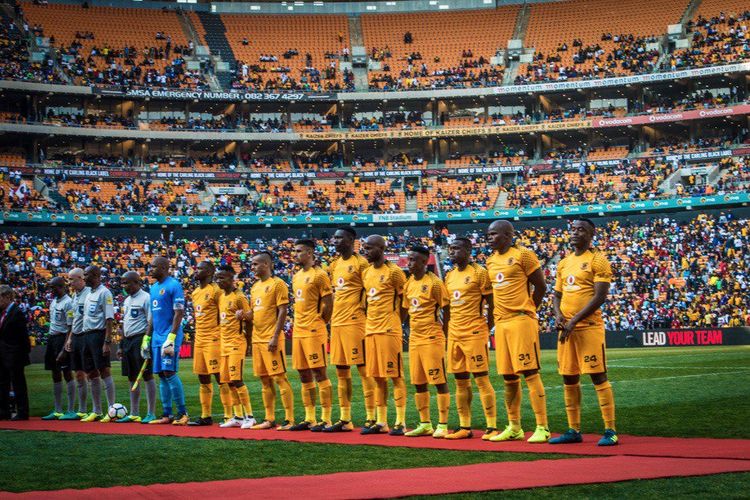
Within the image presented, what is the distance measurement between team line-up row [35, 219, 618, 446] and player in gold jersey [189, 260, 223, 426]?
2cm

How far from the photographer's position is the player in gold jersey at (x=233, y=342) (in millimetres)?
13500

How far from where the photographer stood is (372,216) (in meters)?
56.7

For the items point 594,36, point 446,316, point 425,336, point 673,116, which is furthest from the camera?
point 594,36

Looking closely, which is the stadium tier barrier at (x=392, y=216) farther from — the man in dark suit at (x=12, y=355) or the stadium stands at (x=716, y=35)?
the man in dark suit at (x=12, y=355)

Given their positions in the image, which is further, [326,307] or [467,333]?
[326,307]

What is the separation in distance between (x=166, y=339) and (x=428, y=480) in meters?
7.44

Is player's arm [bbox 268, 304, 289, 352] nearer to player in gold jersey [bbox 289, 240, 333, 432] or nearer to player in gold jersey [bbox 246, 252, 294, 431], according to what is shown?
player in gold jersey [bbox 246, 252, 294, 431]

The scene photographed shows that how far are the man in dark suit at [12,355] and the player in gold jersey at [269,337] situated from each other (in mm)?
4599

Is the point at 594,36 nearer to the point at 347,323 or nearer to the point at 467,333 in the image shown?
the point at 347,323

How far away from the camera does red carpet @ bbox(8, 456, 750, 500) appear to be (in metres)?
7.07

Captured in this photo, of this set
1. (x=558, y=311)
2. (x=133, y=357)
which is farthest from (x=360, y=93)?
(x=558, y=311)

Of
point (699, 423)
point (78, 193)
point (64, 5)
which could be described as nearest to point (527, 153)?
point (78, 193)

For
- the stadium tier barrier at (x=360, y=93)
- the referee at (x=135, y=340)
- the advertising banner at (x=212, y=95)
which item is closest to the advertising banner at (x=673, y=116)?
the stadium tier barrier at (x=360, y=93)

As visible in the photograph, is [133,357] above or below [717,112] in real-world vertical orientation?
below
